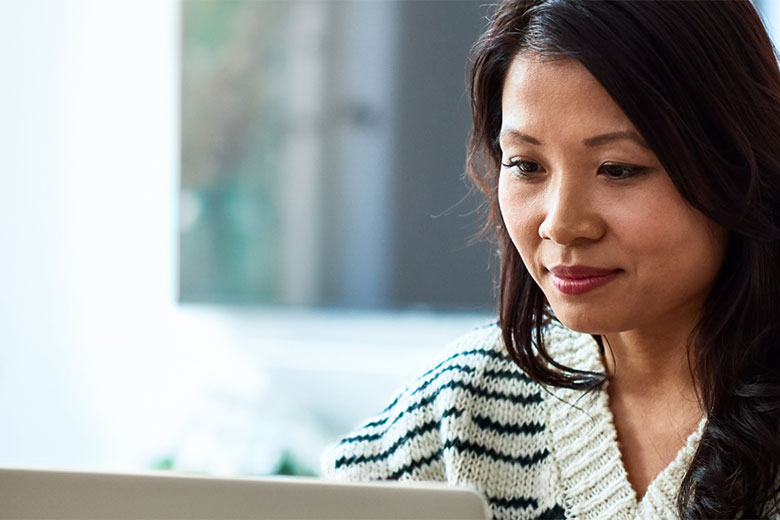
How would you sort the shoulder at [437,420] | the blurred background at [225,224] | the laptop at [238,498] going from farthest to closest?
the blurred background at [225,224] < the shoulder at [437,420] < the laptop at [238,498]

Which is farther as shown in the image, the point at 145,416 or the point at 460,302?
the point at 145,416

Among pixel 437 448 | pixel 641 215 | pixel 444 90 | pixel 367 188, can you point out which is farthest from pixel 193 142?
pixel 641 215

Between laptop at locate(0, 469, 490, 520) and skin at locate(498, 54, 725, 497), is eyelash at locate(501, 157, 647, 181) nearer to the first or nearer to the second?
skin at locate(498, 54, 725, 497)

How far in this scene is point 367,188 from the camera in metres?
2.66

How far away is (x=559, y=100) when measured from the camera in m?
0.88

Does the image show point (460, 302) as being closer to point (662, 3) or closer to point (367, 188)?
point (367, 188)

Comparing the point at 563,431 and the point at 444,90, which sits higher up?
the point at 444,90

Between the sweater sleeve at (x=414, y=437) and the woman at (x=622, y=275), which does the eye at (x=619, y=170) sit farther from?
the sweater sleeve at (x=414, y=437)

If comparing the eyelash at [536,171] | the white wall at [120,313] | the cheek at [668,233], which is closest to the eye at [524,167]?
the eyelash at [536,171]

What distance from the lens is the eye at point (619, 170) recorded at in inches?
34.4

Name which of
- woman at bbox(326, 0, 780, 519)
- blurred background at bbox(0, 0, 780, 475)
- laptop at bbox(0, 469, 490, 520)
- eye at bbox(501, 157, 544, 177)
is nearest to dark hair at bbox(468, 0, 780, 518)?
woman at bbox(326, 0, 780, 519)

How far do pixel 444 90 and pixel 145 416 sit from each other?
1408 millimetres

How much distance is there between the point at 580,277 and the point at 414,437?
32cm

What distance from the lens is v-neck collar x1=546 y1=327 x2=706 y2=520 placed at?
0.96 metres
